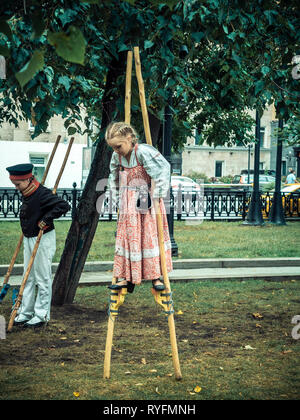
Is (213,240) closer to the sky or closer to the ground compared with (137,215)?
closer to the ground

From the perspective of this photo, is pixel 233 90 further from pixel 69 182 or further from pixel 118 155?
pixel 69 182

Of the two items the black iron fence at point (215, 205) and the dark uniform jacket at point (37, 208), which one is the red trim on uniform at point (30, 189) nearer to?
the dark uniform jacket at point (37, 208)

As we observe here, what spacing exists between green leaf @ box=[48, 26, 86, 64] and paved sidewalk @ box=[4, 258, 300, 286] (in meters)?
6.89

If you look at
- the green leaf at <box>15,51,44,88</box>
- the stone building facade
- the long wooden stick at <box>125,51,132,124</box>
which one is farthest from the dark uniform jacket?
the stone building facade

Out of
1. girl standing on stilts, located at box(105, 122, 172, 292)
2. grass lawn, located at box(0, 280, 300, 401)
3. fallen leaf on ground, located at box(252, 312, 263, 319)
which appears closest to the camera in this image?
grass lawn, located at box(0, 280, 300, 401)

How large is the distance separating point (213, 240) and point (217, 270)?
4.21 m

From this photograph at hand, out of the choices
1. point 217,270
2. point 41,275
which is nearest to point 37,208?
point 41,275

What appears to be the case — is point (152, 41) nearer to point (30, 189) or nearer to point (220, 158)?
point (30, 189)

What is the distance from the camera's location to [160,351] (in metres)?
5.63

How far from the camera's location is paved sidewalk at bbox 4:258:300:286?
9.45 meters

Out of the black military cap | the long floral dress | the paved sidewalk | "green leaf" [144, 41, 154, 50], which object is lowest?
the paved sidewalk

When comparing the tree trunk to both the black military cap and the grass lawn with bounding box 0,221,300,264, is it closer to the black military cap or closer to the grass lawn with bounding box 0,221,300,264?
the black military cap
